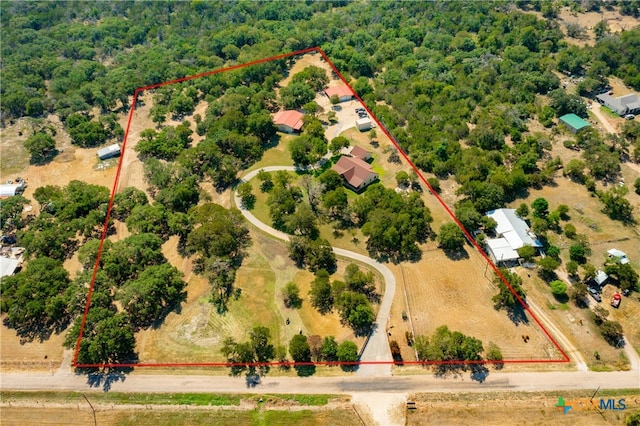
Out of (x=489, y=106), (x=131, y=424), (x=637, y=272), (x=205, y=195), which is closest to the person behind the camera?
(x=131, y=424)

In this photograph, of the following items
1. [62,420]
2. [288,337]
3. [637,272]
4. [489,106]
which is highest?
[489,106]

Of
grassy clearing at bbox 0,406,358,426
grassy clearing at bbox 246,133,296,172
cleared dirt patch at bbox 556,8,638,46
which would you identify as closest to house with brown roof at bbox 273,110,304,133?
grassy clearing at bbox 246,133,296,172

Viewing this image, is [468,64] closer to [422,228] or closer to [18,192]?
[422,228]

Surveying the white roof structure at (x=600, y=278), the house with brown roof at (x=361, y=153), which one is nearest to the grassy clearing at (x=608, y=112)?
the white roof structure at (x=600, y=278)

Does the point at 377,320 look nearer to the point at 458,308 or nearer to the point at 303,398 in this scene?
the point at 458,308

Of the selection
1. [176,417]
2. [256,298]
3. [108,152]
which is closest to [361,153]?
[256,298]

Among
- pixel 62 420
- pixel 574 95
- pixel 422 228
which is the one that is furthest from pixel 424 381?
pixel 574 95
